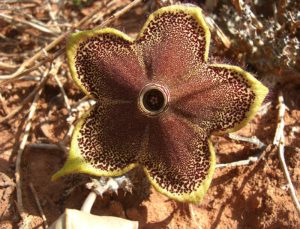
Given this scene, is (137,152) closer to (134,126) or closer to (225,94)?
(134,126)

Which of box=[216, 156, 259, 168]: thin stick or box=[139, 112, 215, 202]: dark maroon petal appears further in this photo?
box=[216, 156, 259, 168]: thin stick

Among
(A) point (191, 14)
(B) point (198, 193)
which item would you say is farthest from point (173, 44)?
(B) point (198, 193)

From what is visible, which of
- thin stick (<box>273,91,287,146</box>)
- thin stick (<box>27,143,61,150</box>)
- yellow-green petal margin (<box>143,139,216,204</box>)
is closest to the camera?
yellow-green petal margin (<box>143,139,216,204</box>)

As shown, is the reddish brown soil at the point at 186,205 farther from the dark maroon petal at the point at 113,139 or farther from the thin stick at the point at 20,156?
the dark maroon petal at the point at 113,139

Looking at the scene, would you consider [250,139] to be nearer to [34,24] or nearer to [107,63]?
[107,63]

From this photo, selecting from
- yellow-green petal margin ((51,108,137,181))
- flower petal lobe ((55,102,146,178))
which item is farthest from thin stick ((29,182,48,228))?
flower petal lobe ((55,102,146,178))

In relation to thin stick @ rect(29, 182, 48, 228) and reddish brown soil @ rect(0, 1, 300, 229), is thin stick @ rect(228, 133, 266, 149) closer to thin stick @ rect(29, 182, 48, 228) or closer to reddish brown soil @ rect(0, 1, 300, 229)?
reddish brown soil @ rect(0, 1, 300, 229)

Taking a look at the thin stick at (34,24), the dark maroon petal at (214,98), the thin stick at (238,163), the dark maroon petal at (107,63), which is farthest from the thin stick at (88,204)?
the thin stick at (34,24)

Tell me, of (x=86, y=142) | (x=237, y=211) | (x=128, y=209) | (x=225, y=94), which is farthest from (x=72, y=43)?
(x=237, y=211)
